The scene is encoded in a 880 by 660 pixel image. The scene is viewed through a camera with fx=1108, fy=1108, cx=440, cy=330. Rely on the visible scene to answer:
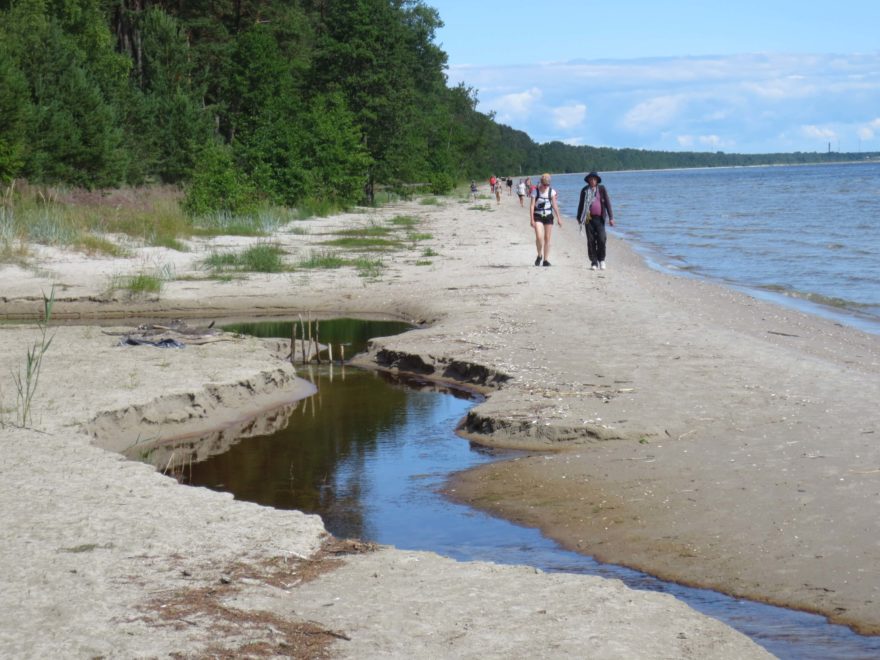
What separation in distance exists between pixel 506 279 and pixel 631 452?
1078cm

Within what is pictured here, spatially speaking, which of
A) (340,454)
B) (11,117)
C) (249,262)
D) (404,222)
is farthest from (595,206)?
(11,117)

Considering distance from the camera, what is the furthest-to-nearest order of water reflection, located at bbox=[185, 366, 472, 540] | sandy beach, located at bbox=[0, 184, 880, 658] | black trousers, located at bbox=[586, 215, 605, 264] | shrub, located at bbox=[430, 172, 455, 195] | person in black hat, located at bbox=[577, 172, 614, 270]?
shrub, located at bbox=[430, 172, 455, 195] < black trousers, located at bbox=[586, 215, 605, 264] < person in black hat, located at bbox=[577, 172, 614, 270] < water reflection, located at bbox=[185, 366, 472, 540] < sandy beach, located at bbox=[0, 184, 880, 658]

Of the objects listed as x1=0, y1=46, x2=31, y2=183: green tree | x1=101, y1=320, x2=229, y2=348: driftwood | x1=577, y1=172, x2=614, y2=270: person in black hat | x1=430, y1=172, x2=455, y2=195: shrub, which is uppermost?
x1=0, y1=46, x2=31, y2=183: green tree

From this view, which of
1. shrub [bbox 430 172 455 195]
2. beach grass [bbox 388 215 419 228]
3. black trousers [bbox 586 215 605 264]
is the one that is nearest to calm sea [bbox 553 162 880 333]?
black trousers [bbox 586 215 605 264]

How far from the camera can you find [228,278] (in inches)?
782

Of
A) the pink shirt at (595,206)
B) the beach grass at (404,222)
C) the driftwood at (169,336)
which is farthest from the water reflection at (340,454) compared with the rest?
the beach grass at (404,222)

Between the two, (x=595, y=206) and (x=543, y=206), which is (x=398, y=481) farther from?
(x=543, y=206)

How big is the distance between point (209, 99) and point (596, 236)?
3987 cm

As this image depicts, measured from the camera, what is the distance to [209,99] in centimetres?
5578

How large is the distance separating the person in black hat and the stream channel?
7536 millimetres

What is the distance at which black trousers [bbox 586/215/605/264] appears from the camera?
1947 centimetres

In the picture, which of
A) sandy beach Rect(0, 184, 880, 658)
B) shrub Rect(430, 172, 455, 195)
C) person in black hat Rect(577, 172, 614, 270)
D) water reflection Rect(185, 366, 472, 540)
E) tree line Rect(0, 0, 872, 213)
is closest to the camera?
sandy beach Rect(0, 184, 880, 658)

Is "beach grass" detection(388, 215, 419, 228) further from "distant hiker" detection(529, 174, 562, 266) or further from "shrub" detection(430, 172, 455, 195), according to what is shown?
"shrub" detection(430, 172, 455, 195)

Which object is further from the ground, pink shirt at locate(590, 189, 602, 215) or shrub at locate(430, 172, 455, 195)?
shrub at locate(430, 172, 455, 195)
